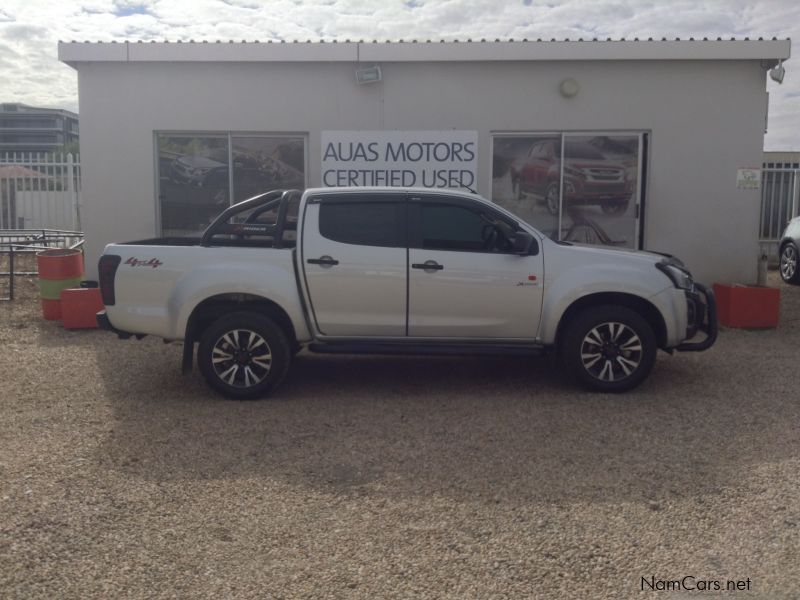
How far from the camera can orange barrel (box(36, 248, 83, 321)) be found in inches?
431

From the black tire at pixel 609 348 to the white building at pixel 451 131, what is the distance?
5041mm

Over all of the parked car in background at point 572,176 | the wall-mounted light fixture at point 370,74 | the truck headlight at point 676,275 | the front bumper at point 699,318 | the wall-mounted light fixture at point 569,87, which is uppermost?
the wall-mounted light fixture at point 370,74

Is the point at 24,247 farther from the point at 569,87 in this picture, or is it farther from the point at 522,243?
the point at 522,243

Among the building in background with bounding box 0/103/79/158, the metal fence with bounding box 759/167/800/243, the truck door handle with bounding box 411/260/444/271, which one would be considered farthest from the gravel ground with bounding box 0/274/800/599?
the building in background with bounding box 0/103/79/158

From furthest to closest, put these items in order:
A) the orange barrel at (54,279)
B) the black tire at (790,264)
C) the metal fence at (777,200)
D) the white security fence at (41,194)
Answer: the metal fence at (777,200) → the white security fence at (41,194) → the black tire at (790,264) → the orange barrel at (54,279)

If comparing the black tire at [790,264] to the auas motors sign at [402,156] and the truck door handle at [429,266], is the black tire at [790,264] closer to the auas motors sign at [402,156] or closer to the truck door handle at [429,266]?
the auas motors sign at [402,156]

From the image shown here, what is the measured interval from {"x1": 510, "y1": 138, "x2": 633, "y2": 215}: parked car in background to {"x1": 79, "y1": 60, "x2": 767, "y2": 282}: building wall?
0.32 meters

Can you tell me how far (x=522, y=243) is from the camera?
7168 mm

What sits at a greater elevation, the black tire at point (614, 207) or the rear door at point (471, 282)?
the black tire at point (614, 207)

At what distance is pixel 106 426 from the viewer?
21.2 ft

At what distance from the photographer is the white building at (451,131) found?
465 inches

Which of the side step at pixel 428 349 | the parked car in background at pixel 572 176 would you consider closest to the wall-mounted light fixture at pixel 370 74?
the parked car in background at pixel 572 176

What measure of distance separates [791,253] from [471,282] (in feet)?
33.2

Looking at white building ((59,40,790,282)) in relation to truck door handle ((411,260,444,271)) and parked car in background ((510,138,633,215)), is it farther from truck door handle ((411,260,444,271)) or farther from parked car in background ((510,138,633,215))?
truck door handle ((411,260,444,271))
